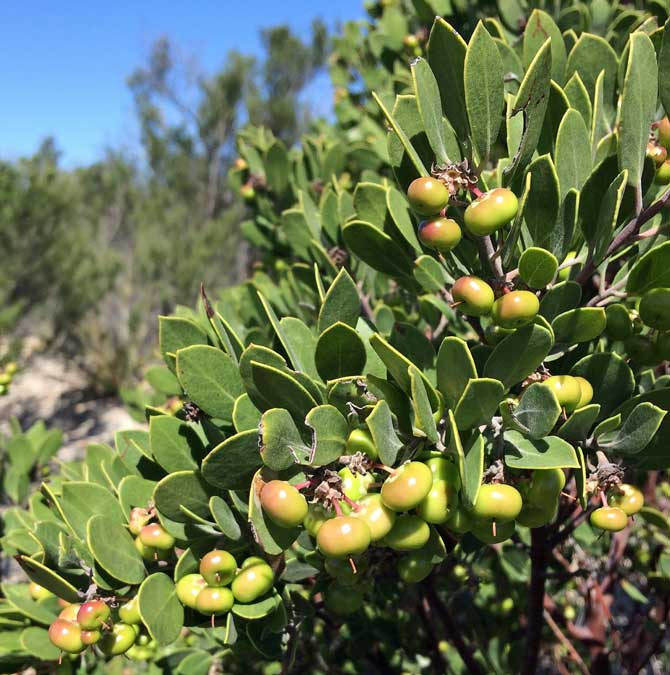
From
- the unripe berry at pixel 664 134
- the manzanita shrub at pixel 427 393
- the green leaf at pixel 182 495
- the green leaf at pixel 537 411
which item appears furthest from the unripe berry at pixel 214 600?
the unripe berry at pixel 664 134

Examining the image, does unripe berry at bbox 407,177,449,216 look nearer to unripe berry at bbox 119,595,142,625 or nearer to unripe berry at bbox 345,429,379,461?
unripe berry at bbox 345,429,379,461

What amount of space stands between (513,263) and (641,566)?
1.73 meters

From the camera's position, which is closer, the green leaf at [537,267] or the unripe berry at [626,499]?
the green leaf at [537,267]

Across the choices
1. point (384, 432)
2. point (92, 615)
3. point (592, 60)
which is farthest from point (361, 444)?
point (592, 60)

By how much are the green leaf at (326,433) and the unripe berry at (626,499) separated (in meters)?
0.50

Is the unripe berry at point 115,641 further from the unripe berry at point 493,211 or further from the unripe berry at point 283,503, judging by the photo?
the unripe berry at point 493,211

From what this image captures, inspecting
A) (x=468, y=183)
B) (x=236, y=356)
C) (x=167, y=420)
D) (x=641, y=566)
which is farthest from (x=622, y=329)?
(x=641, y=566)

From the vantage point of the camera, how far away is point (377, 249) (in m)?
1.00

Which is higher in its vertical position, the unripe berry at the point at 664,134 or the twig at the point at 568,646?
the unripe berry at the point at 664,134

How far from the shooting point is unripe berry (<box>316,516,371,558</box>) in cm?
70

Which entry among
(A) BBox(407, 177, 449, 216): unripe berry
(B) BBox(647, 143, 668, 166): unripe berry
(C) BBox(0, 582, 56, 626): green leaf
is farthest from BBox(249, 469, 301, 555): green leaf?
(B) BBox(647, 143, 668, 166): unripe berry

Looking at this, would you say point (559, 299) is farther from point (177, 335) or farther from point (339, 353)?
point (177, 335)

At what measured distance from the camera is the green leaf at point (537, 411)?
0.71 metres

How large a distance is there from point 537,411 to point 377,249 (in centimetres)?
41
